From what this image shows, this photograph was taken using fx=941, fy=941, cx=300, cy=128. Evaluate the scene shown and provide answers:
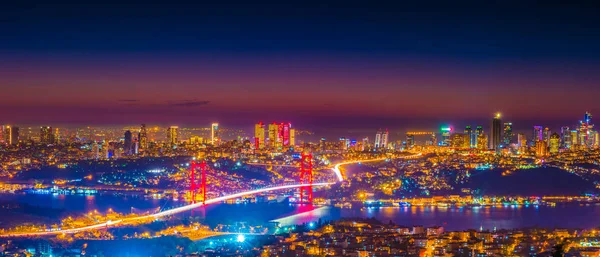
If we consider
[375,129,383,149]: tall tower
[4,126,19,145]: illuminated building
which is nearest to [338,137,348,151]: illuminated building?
[375,129,383,149]: tall tower

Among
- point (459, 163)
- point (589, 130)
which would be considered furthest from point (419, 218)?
point (589, 130)

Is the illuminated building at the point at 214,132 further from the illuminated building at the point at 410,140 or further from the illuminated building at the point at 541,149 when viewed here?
the illuminated building at the point at 541,149

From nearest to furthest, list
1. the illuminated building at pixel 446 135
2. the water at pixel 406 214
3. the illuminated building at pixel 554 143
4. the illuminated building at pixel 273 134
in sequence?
the water at pixel 406 214
the illuminated building at pixel 554 143
the illuminated building at pixel 273 134
the illuminated building at pixel 446 135

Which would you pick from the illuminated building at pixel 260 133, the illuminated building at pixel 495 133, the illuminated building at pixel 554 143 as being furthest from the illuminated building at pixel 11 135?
the illuminated building at pixel 554 143

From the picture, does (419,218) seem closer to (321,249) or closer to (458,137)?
(321,249)

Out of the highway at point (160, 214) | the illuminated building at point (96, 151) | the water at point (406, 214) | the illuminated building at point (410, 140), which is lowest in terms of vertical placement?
the water at point (406, 214)

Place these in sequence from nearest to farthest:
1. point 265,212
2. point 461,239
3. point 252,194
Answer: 1. point 461,239
2. point 265,212
3. point 252,194
